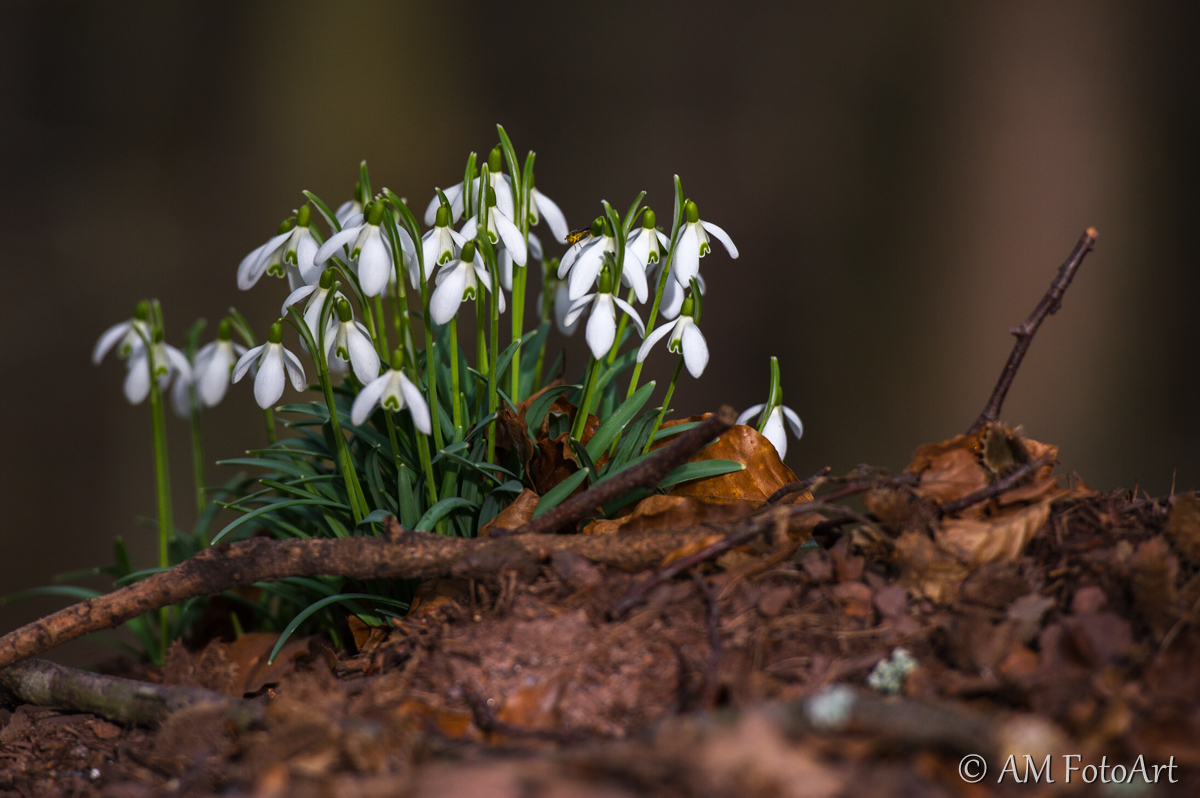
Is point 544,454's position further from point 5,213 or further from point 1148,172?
point 1148,172

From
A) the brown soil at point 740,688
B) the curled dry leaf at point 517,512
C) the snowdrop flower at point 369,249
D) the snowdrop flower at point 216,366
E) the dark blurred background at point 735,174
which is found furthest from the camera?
the dark blurred background at point 735,174

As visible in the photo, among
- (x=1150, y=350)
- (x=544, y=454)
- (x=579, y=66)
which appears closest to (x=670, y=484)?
(x=544, y=454)

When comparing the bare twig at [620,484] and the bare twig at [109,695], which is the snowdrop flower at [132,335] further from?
the bare twig at [620,484]

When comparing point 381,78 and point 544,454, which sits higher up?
point 381,78

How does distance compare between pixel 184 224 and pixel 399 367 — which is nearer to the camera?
pixel 399 367

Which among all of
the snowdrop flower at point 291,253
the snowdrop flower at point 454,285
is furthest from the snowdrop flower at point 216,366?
the snowdrop flower at point 454,285

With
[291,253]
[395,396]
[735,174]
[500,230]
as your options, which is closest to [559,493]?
[395,396]

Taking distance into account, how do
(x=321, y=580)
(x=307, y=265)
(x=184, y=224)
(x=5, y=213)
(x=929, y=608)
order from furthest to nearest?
(x=184, y=224) → (x=5, y=213) → (x=321, y=580) → (x=307, y=265) → (x=929, y=608)
